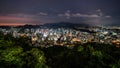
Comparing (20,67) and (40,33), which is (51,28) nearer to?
(40,33)

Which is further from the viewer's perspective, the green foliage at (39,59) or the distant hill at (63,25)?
the distant hill at (63,25)

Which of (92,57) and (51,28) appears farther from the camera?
(51,28)

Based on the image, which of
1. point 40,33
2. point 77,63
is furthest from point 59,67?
point 40,33

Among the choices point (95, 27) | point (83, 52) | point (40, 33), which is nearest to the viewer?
point (83, 52)

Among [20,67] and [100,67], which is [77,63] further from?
[20,67]

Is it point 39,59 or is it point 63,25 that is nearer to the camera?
point 39,59

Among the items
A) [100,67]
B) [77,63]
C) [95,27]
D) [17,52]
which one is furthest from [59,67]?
[95,27]

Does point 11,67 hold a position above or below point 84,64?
above

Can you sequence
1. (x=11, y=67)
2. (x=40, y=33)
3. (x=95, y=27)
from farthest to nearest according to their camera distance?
1. (x=95, y=27)
2. (x=40, y=33)
3. (x=11, y=67)

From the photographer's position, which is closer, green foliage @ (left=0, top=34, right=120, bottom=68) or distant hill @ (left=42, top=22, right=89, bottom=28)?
green foliage @ (left=0, top=34, right=120, bottom=68)
